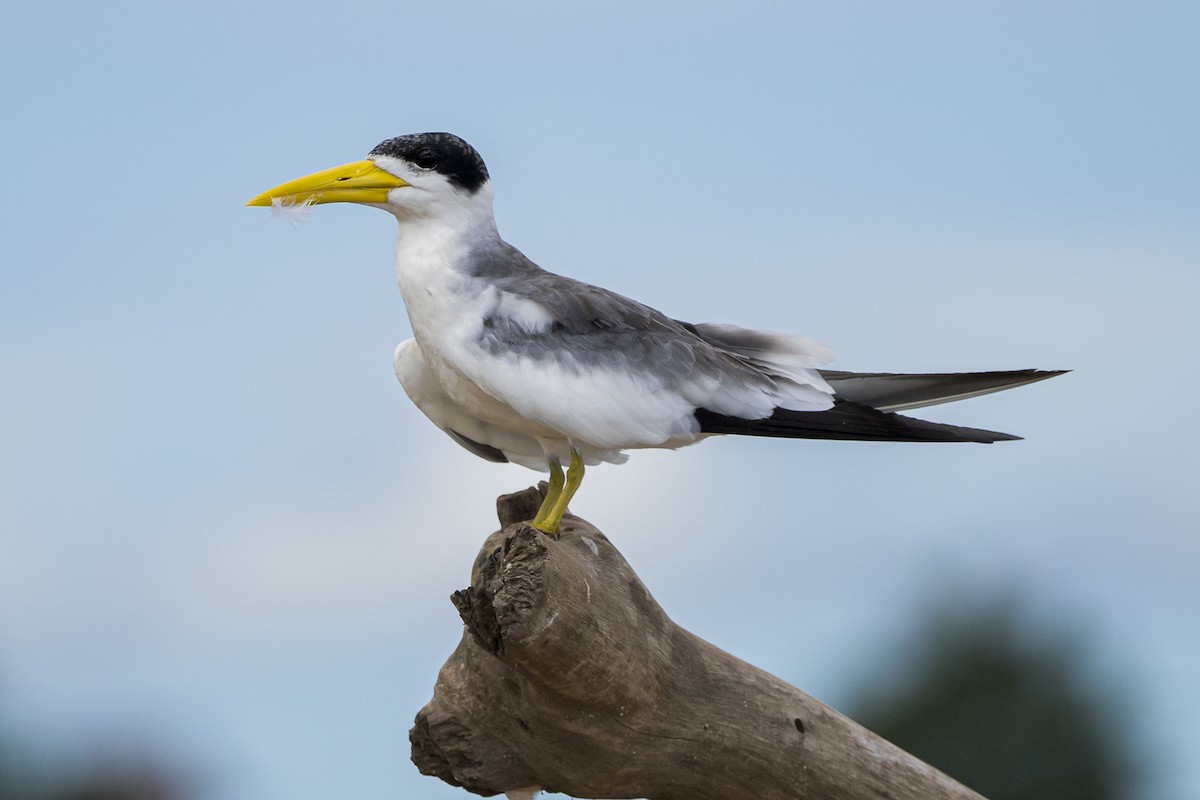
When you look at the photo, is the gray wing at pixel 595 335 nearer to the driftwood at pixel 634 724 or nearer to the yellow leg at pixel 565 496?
the yellow leg at pixel 565 496

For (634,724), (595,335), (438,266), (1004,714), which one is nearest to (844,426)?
(595,335)

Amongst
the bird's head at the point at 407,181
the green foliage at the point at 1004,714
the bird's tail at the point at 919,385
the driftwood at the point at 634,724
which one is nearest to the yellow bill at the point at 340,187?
the bird's head at the point at 407,181

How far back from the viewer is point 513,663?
5605 mm

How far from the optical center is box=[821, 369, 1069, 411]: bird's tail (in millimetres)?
6203

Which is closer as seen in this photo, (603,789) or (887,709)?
(603,789)

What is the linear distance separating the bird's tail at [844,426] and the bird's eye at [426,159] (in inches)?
60.0

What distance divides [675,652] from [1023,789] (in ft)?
18.1

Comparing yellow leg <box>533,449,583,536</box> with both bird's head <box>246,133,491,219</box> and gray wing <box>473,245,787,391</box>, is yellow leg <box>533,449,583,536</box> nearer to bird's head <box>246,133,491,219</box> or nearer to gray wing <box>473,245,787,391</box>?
gray wing <box>473,245,787,391</box>

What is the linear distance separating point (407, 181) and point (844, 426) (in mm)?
2073

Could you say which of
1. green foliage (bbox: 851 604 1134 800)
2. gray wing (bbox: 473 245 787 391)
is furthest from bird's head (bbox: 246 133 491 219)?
green foliage (bbox: 851 604 1134 800)

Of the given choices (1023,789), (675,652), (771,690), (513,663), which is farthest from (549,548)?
(1023,789)

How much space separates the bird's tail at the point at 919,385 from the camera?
6203 millimetres

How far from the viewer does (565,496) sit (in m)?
6.14

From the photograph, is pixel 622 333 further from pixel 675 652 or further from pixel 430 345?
pixel 675 652
